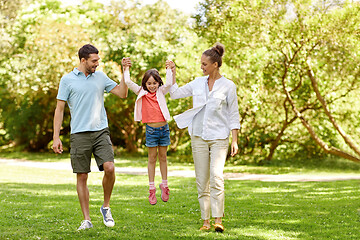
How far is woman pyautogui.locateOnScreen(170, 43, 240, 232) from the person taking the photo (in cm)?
618

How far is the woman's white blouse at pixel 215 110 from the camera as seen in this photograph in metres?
6.18

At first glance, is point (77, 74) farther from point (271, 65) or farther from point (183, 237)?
point (271, 65)

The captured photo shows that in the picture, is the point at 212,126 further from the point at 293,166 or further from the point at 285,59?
the point at 293,166

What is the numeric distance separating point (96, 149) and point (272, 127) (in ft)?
53.4

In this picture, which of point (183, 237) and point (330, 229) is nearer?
point (183, 237)

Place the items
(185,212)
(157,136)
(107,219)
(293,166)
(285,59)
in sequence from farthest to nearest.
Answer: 1. (293,166)
2. (285,59)
3. (185,212)
4. (157,136)
5. (107,219)

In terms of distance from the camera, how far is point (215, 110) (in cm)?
621

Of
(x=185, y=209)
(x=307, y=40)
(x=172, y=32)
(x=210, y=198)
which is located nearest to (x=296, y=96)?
(x=307, y=40)

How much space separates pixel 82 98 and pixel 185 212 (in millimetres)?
2950

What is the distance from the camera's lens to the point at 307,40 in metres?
16.7

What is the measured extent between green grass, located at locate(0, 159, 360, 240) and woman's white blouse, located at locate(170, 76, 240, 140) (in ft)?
4.07

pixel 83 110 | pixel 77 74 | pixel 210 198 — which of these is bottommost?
pixel 210 198

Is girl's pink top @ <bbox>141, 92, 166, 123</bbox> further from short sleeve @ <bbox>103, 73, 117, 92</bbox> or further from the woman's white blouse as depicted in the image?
short sleeve @ <bbox>103, 73, 117, 92</bbox>

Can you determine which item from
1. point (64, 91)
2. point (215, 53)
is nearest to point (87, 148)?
point (64, 91)
